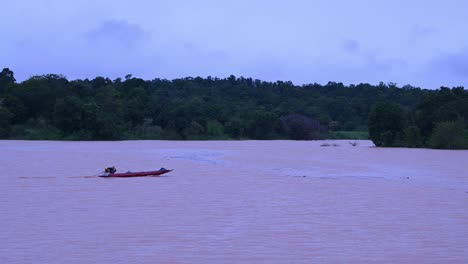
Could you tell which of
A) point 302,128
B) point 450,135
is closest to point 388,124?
point 450,135

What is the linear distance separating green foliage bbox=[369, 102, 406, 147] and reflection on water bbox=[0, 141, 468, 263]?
29.1 metres

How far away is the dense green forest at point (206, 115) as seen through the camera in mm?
60156

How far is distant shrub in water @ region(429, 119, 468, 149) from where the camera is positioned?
183 feet

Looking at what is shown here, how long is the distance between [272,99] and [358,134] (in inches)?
836

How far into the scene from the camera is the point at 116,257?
40.2 feet

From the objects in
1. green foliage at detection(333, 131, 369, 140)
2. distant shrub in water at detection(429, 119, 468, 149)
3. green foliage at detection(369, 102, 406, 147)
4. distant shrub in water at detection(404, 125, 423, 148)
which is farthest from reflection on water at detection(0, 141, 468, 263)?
green foliage at detection(333, 131, 369, 140)

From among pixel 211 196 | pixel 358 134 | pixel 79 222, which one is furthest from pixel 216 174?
pixel 358 134

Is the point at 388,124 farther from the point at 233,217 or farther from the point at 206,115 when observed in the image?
the point at 233,217

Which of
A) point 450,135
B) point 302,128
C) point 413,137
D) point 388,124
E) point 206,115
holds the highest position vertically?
point 206,115

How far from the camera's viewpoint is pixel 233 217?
16922 mm

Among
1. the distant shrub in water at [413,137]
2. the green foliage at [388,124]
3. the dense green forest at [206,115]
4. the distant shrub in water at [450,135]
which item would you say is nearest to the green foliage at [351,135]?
the dense green forest at [206,115]

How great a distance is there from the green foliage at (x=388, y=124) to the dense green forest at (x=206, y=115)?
88mm

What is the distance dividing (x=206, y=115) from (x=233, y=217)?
72.4 m

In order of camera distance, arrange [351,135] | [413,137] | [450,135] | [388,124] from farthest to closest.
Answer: [351,135], [388,124], [413,137], [450,135]
